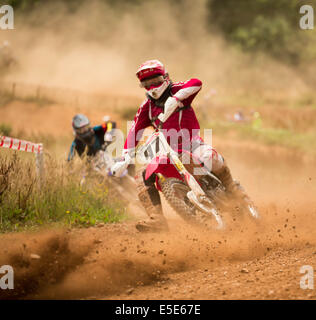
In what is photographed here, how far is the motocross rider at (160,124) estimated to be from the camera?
5.53 m

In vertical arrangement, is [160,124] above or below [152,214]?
above

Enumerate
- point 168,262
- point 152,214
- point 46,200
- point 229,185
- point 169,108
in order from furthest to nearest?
point 46,200
point 229,185
point 152,214
point 169,108
point 168,262

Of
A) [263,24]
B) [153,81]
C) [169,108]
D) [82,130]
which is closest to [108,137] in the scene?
[82,130]

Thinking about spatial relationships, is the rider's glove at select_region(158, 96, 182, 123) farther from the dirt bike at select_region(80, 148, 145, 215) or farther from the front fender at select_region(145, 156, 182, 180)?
the dirt bike at select_region(80, 148, 145, 215)

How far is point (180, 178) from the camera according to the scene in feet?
17.9

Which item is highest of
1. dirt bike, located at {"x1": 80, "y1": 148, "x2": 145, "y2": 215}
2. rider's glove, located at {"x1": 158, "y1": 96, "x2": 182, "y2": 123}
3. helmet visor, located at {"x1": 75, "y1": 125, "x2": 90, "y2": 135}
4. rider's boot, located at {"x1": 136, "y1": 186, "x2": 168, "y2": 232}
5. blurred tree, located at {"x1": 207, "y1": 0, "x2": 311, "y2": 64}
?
blurred tree, located at {"x1": 207, "y1": 0, "x2": 311, "y2": 64}

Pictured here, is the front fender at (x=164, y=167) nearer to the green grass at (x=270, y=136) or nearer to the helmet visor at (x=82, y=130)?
the helmet visor at (x=82, y=130)

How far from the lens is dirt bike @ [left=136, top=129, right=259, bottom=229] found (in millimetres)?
5230

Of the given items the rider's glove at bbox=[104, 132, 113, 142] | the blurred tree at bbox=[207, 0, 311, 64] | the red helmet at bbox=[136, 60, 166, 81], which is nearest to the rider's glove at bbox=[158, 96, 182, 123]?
the red helmet at bbox=[136, 60, 166, 81]

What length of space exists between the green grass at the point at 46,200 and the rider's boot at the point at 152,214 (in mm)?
1348

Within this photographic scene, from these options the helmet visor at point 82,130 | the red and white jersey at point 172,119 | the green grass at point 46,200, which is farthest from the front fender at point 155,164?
the helmet visor at point 82,130

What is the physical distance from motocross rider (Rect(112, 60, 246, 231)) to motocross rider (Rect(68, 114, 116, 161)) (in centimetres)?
367

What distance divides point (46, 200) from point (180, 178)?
7.45 feet

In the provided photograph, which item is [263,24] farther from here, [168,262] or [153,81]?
[168,262]
